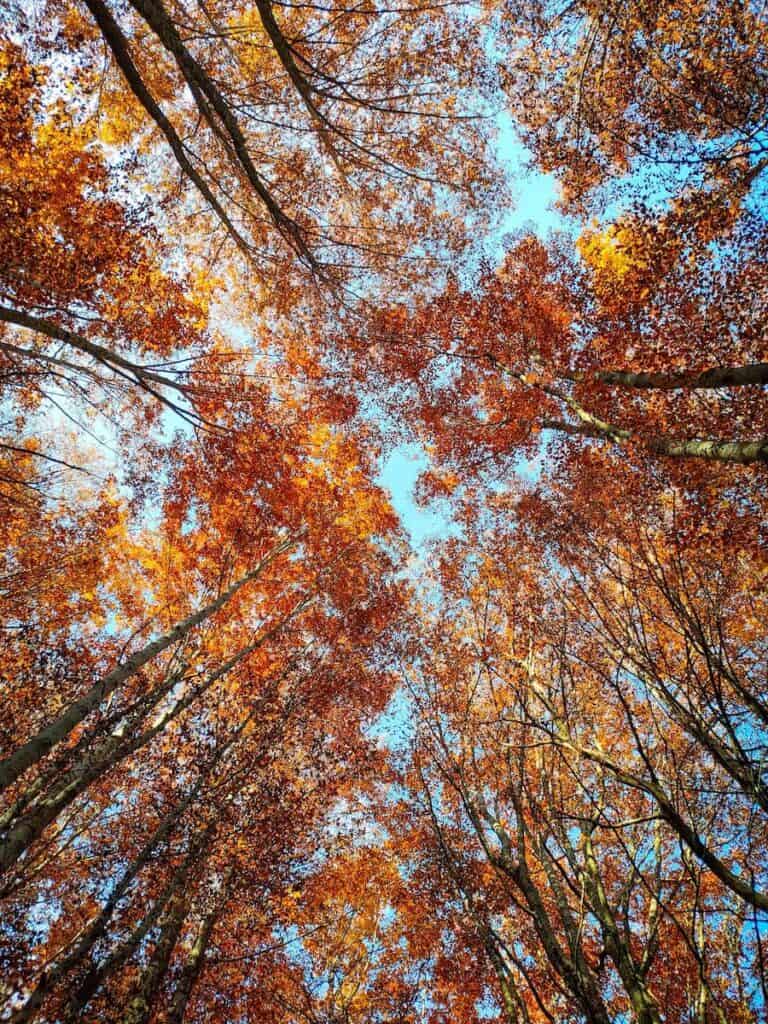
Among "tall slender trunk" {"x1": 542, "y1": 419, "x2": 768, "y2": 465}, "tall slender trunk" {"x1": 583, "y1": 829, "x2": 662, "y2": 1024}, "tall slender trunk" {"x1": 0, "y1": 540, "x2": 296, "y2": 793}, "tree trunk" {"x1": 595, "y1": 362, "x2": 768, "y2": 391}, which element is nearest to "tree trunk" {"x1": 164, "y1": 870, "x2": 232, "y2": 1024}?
"tall slender trunk" {"x1": 0, "y1": 540, "x2": 296, "y2": 793}

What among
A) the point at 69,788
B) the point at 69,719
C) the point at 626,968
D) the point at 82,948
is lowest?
the point at 82,948

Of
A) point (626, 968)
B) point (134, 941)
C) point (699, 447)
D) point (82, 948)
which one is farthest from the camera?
point (699, 447)

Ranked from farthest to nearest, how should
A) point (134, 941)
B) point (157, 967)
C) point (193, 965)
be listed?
point (193, 965) < point (157, 967) < point (134, 941)

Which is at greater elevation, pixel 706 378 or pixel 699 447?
pixel 706 378

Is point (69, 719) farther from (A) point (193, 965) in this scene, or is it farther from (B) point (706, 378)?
(B) point (706, 378)

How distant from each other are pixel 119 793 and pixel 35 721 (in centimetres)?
253

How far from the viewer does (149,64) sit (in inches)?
300

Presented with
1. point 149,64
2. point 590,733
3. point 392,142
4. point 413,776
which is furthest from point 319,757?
point 149,64

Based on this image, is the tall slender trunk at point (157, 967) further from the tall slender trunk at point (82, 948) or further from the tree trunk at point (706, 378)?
the tree trunk at point (706, 378)

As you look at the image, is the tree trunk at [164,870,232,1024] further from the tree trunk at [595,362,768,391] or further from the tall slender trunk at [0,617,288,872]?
the tree trunk at [595,362,768,391]

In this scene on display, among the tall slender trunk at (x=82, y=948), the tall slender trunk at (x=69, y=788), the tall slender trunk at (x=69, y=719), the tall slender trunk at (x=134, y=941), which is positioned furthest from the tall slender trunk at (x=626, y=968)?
the tall slender trunk at (x=69, y=719)

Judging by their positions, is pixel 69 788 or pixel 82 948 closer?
pixel 82 948

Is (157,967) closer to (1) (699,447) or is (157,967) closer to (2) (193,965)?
(2) (193,965)

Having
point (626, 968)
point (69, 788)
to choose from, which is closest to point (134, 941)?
point (69, 788)
